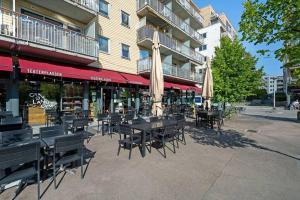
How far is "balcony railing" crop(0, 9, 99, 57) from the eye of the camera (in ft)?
29.4

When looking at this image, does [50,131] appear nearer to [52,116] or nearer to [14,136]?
[14,136]

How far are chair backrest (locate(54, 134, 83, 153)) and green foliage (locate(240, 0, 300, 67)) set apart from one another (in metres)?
6.13

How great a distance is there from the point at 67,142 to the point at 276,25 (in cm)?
667

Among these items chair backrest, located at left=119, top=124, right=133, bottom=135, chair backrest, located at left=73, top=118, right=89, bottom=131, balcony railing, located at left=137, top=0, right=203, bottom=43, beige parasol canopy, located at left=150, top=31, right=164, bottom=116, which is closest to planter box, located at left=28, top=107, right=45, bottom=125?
chair backrest, located at left=73, top=118, right=89, bottom=131

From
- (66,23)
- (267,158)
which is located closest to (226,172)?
(267,158)

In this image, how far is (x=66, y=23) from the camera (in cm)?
1308

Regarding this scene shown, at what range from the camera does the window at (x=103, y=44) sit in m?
15.2

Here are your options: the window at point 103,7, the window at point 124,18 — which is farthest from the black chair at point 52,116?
the window at point 124,18

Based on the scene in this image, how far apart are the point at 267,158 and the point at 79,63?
39.6ft

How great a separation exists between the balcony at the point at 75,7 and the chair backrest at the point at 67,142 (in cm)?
1045

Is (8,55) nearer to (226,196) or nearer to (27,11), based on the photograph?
(27,11)

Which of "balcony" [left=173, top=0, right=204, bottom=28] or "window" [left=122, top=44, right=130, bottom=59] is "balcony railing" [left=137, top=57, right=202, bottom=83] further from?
"balcony" [left=173, top=0, right=204, bottom=28]

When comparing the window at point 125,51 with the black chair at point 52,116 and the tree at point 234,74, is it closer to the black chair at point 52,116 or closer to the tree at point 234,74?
the tree at point 234,74

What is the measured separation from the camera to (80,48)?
12.0 m
